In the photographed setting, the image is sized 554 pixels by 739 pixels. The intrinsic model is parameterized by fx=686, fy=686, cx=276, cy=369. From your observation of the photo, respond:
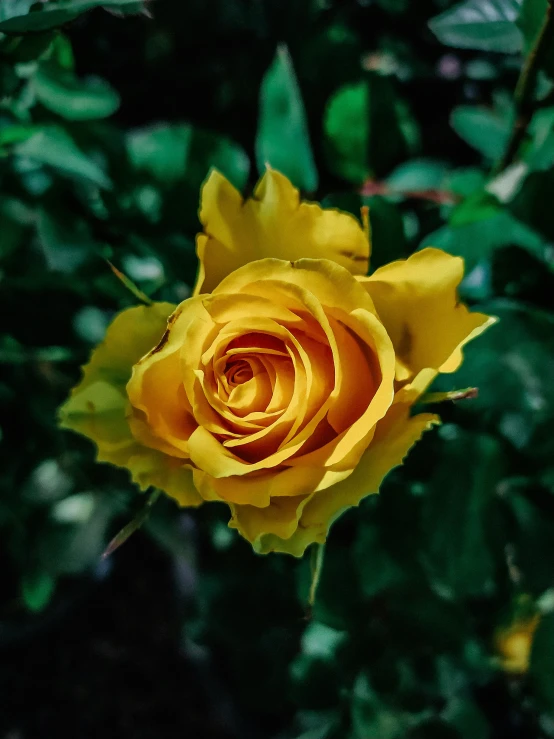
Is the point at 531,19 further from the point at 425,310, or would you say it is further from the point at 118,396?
the point at 118,396

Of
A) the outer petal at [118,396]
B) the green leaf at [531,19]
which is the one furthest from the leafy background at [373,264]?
the outer petal at [118,396]

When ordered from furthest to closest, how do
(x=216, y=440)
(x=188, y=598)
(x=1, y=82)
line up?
(x=188, y=598) < (x=1, y=82) < (x=216, y=440)

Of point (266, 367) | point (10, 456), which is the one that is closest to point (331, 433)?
point (266, 367)

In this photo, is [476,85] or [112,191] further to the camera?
[476,85]

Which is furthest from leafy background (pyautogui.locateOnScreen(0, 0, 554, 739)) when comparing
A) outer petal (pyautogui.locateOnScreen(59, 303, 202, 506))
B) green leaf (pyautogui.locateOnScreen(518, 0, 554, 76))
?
outer petal (pyautogui.locateOnScreen(59, 303, 202, 506))

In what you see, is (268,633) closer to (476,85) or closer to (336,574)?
(336,574)
